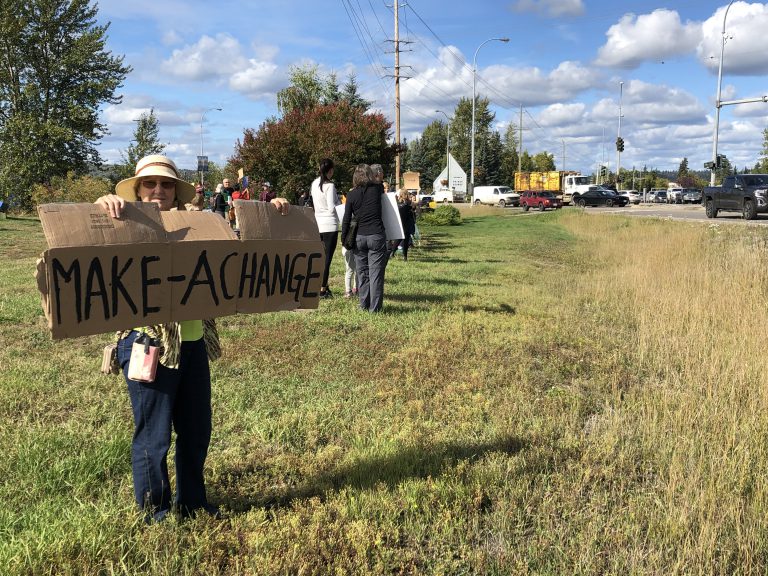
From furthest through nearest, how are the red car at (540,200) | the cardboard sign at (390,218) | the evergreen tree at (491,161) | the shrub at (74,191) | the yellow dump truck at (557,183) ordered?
the evergreen tree at (491,161) < the yellow dump truck at (557,183) < the red car at (540,200) < the shrub at (74,191) < the cardboard sign at (390,218)

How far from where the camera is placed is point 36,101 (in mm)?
37531

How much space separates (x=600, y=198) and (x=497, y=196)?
41.8ft

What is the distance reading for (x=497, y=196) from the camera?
5688 cm

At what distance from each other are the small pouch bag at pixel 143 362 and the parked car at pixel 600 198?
46839mm

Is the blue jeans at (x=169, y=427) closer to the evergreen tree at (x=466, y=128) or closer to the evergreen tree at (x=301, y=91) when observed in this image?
the evergreen tree at (x=301, y=91)

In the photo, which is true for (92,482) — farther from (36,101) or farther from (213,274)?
(36,101)

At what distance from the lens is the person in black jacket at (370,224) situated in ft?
24.3

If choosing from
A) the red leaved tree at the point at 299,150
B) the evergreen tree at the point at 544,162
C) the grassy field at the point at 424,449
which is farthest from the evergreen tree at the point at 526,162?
the grassy field at the point at 424,449

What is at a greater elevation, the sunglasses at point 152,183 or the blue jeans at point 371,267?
the sunglasses at point 152,183

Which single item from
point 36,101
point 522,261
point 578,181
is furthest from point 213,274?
point 578,181

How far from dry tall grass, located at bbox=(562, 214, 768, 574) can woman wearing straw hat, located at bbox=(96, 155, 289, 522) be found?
205 cm

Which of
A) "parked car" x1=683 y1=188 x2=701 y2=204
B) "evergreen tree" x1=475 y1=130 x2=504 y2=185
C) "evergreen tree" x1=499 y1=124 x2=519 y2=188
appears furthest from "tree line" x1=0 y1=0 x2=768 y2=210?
"evergreen tree" x1=499 y1=124 x2=519 y2=188

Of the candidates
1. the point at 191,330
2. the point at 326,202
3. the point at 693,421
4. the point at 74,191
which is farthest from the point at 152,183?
the point at 74,191

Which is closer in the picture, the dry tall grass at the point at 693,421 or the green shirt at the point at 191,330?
the green shirt at the point at 191,330
